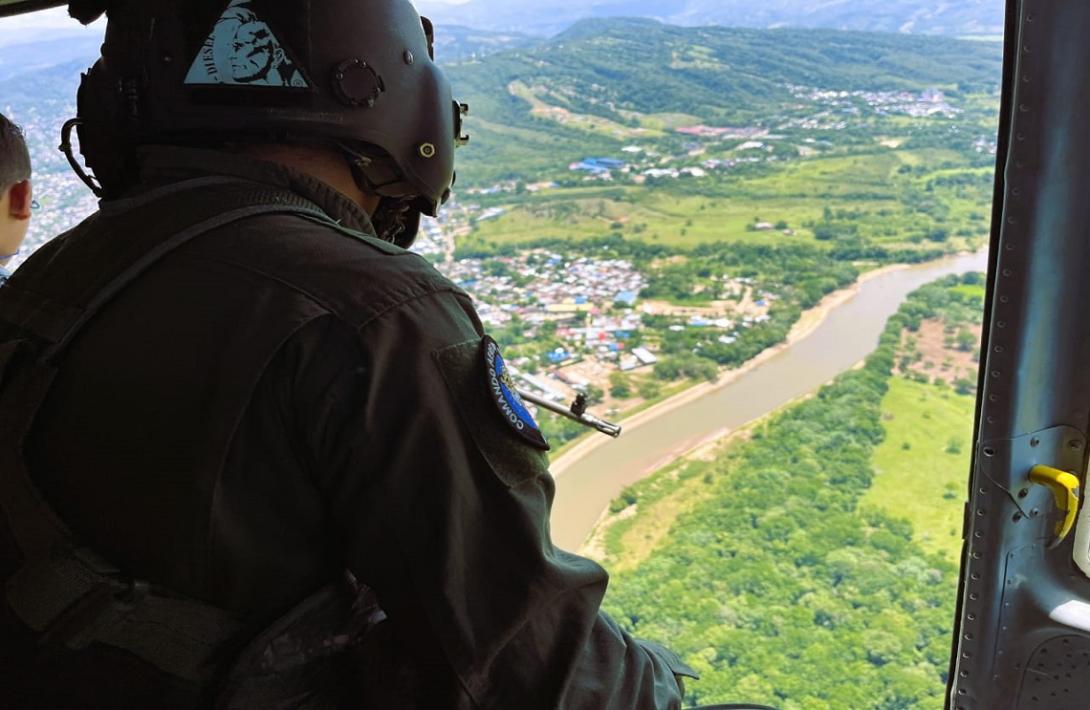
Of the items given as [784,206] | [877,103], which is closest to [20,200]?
[877,103]

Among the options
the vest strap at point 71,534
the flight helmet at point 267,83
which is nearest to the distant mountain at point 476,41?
the flight helmet at point 267,83

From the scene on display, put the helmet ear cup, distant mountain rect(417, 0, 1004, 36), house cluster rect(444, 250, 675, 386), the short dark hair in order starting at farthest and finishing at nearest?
house cluster rect(444, 250, 675, 386) → distant mountain rect(417, 0, 1004, 36) → the short dark hair → the helmet ear cup

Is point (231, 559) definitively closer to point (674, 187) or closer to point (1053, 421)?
point (1053, 421)

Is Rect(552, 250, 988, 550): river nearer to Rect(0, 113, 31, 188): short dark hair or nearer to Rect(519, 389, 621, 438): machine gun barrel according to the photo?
Rect(519, 389, 621, 438): machine gun barrel

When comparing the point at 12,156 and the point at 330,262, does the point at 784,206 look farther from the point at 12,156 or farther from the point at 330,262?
the point at 330,262

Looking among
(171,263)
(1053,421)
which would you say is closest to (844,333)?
(1053,421)

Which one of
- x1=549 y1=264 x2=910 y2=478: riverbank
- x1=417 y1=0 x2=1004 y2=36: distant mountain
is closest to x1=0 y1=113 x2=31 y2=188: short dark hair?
x1=417 y1=0 x2=1004 y2=36: distant mountain

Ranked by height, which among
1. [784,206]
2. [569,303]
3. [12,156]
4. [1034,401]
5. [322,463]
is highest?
[12,156]
